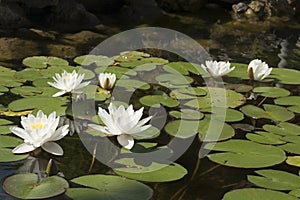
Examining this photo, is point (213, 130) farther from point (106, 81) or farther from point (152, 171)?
point (106, 81)

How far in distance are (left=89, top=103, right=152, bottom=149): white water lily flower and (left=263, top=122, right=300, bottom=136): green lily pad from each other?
50cm

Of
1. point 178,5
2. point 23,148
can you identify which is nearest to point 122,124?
point 23,148

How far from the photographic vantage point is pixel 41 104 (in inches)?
70.2

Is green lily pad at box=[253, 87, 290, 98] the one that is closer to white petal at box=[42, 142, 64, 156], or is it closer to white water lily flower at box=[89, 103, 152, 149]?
white water lily flower at box=[89, 103, 152, 149]

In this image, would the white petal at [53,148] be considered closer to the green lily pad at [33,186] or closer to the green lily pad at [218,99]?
the green lily pad at [33,186]

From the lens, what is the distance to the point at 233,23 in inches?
166

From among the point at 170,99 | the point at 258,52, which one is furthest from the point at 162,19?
the point at 170,99

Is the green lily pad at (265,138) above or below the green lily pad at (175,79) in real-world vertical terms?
above

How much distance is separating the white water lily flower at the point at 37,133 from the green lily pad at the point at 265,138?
646mm

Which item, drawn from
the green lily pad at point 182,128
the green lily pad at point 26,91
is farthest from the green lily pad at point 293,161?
A: the green lily pad at point 26,91

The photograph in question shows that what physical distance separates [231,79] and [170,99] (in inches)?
18.5

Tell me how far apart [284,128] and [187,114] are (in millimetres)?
350

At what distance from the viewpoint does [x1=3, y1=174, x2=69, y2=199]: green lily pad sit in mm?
1201

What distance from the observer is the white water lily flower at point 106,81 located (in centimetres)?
196
